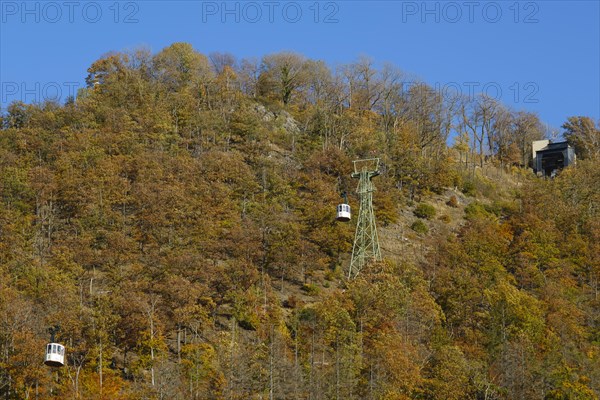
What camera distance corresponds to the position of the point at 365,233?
262 feet

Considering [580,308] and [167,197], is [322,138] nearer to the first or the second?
[167,197]

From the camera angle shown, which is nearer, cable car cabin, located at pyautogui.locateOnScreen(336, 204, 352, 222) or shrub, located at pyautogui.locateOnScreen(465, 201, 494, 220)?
cable car cabin, located at pyautogui.locateOnScreen(336, 204, 352, 222)

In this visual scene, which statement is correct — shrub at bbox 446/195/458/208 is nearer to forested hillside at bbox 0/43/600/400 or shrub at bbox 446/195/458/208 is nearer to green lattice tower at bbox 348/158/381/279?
forested hillside at bbox 0/43/600/400

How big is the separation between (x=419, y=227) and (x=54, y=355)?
36.9 meters

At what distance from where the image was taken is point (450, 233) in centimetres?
8912

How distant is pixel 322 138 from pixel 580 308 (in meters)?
31.7

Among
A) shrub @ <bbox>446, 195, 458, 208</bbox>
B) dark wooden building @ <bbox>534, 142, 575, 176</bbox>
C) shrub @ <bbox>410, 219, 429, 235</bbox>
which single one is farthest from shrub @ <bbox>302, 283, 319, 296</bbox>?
dark wooden building @ <bbox>534, 142, 575, 176</bbox>

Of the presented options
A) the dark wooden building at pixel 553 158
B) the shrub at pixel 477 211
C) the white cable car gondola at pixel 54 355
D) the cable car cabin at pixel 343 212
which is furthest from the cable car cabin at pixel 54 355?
the dark wooden building at pixel 553 158

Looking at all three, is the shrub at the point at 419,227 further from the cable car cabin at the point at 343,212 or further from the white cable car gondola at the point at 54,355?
the white cable car gondola at the point at 54,355

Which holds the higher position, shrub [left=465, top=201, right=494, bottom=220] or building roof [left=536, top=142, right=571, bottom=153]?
building roof [left=536, top=142, right=571, bottom=153]

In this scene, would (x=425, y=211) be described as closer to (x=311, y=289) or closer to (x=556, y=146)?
(x=311, y=289)

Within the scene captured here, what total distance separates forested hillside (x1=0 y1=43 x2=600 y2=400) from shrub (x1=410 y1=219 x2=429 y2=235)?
272 millimetres

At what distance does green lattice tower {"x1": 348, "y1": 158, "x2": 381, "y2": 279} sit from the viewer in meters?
77.2

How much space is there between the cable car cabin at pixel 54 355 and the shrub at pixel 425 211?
39232mm
